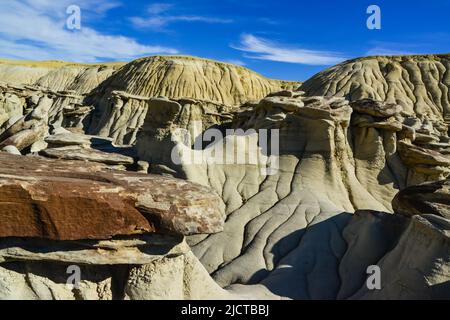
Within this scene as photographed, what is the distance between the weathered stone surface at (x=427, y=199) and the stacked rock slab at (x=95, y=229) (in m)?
6.23

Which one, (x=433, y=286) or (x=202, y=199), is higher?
(x=202, y=199)

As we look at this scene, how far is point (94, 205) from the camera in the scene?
5.25m

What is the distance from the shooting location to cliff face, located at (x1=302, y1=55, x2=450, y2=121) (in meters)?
48.0

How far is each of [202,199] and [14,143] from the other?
965 centimetres

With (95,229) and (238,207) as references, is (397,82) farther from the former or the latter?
(95,229)

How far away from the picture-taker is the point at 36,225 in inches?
199

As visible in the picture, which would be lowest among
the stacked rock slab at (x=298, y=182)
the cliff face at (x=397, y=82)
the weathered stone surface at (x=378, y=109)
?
the stacked rock slab at (x=298, y=182)

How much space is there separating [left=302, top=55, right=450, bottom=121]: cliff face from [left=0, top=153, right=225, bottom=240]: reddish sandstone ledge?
43.7 m

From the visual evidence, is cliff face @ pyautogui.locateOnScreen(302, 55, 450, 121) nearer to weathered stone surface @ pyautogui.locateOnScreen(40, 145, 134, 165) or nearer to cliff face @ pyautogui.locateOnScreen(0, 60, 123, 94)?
cliff face @ pyautogui.locateOnScreen(0, 60, 123, 94)

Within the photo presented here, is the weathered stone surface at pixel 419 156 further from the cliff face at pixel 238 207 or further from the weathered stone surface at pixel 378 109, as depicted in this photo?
the weathered stone surface at pixel 378 109

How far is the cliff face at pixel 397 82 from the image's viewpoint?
48.0 metres

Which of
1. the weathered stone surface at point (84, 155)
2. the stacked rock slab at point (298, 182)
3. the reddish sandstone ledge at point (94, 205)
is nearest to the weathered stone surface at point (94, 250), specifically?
the reddish sandstone ledge at point (94, 205)

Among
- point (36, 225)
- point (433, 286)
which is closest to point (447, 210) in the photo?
point (433, 286)
